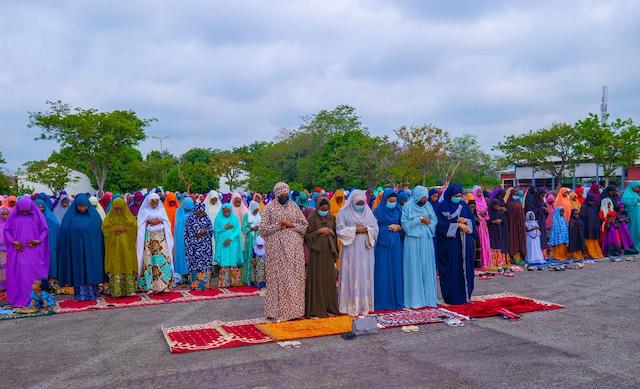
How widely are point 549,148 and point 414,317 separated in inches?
1158

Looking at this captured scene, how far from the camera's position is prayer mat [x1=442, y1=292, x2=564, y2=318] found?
7.14 meters

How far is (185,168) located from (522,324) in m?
37.2

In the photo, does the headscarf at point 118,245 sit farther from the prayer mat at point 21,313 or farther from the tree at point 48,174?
the tree at point 48,174

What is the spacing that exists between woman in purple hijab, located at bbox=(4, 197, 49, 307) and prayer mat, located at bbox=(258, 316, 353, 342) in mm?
4024

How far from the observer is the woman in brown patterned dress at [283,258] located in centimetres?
701

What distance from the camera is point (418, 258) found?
7.80 meters

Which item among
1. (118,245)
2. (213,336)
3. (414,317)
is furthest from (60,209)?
(414,317)

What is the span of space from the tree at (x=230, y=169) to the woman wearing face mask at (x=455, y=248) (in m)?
35.9

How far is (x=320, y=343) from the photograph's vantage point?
5941mm

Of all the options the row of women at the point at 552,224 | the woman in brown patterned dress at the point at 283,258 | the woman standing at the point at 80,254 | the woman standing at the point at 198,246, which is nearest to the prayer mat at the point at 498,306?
the woman in brown patterned dress at the point at 283,258

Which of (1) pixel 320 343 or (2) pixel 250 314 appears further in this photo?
(2) pixel 250 314

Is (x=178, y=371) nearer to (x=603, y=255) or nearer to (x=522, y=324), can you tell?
(x=522, y=324)

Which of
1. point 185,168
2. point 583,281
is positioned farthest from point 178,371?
point 185,168

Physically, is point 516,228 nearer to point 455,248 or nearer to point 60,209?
point 455,248
